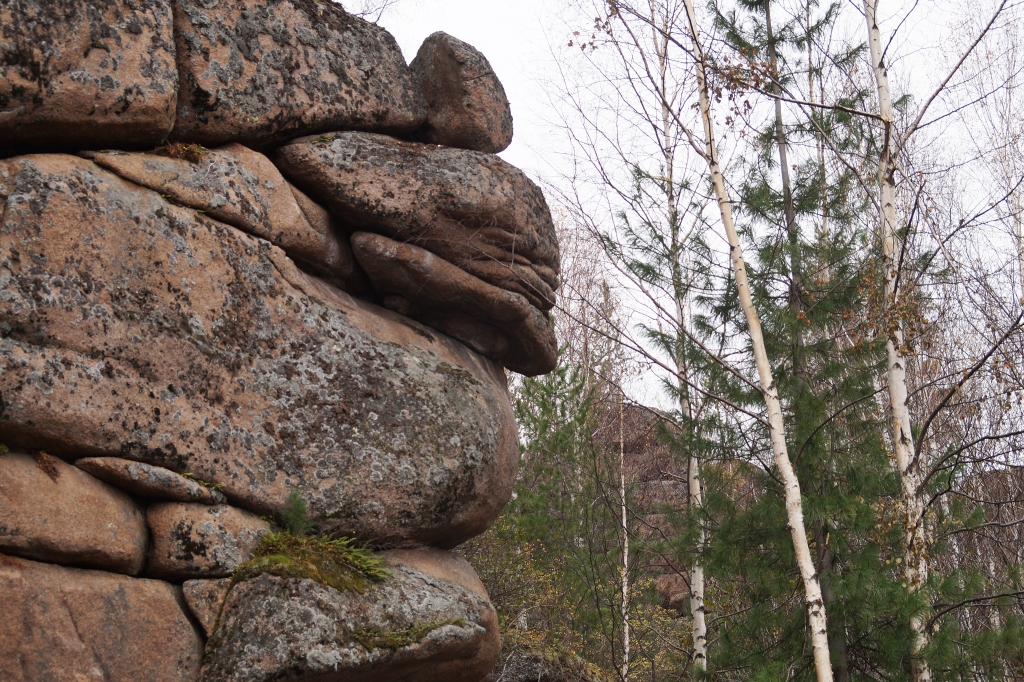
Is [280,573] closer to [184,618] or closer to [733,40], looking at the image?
[184,618]

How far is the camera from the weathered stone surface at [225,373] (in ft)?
15.7

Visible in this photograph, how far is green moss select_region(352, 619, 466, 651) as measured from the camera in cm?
529

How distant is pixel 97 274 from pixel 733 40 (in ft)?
24.6

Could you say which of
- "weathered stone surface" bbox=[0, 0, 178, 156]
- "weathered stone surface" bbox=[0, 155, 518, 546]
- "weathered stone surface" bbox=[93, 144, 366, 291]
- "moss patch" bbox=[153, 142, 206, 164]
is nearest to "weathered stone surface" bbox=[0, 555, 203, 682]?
"weathered stone surface" bbox=[0, 155, 518, 546]

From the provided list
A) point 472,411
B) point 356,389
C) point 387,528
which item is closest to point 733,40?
point 472,411

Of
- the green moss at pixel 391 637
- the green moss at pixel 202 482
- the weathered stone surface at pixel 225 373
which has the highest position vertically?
the weathered stone surface at pixel 225 373

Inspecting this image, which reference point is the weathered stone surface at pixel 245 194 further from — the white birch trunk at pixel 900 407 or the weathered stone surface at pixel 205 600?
the white birch trunk at pixel 900 407

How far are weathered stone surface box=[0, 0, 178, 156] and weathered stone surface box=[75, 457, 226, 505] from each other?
218 centimetres

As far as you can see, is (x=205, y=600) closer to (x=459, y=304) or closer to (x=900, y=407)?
Result: (x=459, y=304)

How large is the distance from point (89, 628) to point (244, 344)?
208 cm

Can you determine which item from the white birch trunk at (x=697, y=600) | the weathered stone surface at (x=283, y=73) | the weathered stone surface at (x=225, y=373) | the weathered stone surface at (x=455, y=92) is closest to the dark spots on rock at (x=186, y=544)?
the weathered stone surface at (x=225, y=373)

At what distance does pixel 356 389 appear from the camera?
6.21 metres

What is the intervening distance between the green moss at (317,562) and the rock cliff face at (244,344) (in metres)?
0.02

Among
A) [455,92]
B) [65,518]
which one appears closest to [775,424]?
[455,92]
